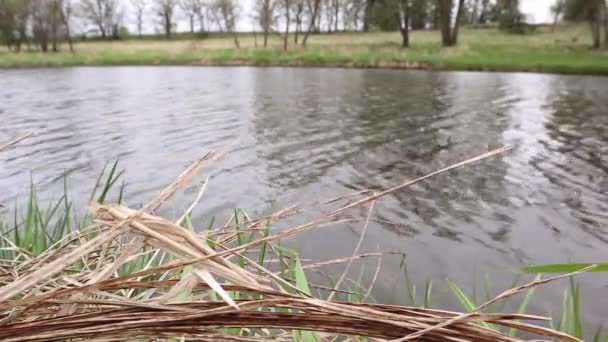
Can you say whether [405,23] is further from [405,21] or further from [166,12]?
[166,12]

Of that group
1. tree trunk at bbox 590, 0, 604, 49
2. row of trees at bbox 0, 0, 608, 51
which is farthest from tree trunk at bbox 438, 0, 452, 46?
tree trunk at bbox 590, 0, 604, 49

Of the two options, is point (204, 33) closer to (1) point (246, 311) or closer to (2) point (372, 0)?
(2) point (372, 0)

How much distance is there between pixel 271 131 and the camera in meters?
11.3

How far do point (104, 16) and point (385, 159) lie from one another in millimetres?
78107

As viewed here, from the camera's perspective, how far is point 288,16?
49.0 m

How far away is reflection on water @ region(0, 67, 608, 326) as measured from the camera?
5082 millimetres

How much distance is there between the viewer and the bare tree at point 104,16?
71.9 meters

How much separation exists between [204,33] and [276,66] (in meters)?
41.9

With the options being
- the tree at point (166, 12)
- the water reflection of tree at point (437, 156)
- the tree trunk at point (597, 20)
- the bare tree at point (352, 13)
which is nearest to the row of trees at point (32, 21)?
the tree at point (166, 12)

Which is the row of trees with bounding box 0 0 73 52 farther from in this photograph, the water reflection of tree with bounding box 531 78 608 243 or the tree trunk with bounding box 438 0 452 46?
the water reflection of tree with bounding box 531 78 608 243

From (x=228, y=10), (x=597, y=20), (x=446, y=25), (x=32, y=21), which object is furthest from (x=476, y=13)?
(x=32, y=21)

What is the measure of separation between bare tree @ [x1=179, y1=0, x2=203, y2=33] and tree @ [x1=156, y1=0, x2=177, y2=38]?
1.79 meters

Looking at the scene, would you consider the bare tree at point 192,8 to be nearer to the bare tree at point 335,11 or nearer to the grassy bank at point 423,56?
the bare tree at point 335,11

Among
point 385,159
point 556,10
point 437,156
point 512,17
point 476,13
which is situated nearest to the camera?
point 385,159
